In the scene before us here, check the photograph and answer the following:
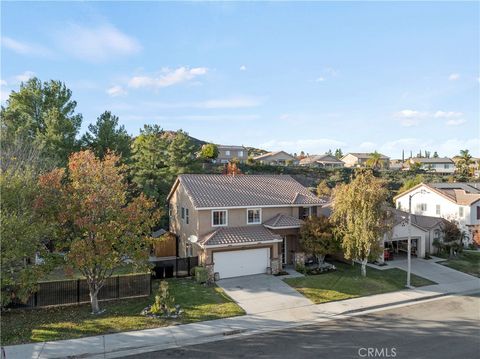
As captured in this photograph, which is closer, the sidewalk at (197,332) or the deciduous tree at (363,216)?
the sidewalk at (197,332)

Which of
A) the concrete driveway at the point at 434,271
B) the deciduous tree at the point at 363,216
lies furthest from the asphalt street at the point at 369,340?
the concrete driveway at the point at 434,271

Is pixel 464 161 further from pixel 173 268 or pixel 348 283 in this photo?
pixel 173 268

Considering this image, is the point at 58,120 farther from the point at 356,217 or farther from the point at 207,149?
the point at 207,149

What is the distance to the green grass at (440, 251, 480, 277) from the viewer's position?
27422 millimetres

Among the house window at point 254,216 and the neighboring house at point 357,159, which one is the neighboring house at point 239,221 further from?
the neighboring house at point 357,159

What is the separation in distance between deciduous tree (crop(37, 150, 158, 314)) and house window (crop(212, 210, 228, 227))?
689cm

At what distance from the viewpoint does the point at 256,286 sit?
72.9 feet

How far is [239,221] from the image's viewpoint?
2584 cm

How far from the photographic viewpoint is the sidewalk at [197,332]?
13773mm

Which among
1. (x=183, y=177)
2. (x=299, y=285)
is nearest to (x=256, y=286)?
(x=299, y=285)

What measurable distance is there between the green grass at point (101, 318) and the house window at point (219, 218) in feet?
19.3

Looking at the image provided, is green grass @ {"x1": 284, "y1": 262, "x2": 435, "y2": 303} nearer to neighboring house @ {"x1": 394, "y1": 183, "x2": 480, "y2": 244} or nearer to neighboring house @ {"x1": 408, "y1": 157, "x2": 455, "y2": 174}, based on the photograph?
neighboring house @ {"x1": 394, "y1": 183, "x2": 480, "y2": 244}

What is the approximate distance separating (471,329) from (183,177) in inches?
832

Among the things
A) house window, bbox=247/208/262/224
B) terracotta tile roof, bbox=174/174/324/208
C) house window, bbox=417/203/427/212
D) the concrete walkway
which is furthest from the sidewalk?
house window, bbox=417/203/427/212
